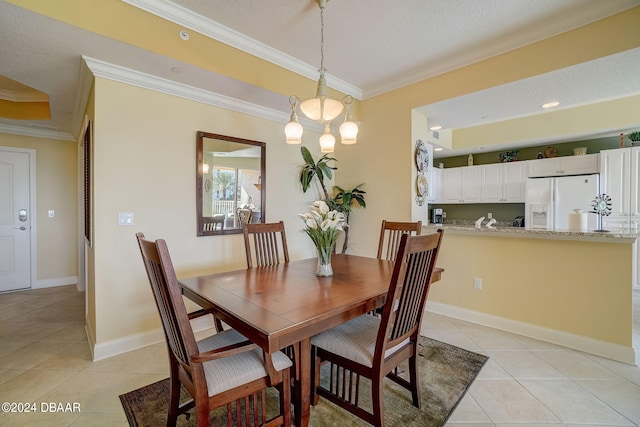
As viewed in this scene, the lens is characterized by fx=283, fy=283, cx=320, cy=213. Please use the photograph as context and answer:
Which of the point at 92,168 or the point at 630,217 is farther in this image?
the point at 630,217

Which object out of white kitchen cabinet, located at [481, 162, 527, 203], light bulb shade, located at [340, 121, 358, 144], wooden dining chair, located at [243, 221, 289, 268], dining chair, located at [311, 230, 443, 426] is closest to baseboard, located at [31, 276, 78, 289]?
wooden dining chair, located at [243, 221, 289, 268]

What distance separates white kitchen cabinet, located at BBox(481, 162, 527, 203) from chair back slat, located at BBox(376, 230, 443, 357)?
4476 mm

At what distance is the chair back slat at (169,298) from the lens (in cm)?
116

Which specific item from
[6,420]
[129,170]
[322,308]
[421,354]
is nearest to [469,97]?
[421,354]

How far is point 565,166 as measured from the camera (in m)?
4.57

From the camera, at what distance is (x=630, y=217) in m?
4.07

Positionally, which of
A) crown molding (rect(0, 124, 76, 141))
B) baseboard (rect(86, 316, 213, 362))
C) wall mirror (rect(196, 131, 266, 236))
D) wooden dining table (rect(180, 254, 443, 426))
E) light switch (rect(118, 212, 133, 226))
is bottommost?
baseboard (rect(86, 316, 213, 362))

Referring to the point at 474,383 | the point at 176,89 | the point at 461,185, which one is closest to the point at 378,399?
the point at 474,383

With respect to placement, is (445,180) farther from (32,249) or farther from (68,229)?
(32,249)

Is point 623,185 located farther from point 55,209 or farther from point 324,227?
point 55,209

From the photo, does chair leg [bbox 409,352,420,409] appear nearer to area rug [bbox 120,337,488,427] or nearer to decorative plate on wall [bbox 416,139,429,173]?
area rug [bbox 120,337,488,427]

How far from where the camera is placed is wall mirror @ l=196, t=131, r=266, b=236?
116 inches

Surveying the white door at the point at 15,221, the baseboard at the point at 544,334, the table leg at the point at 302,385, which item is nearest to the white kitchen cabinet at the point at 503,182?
the baseboard at the point at 544,334

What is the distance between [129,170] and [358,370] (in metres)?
2.46
